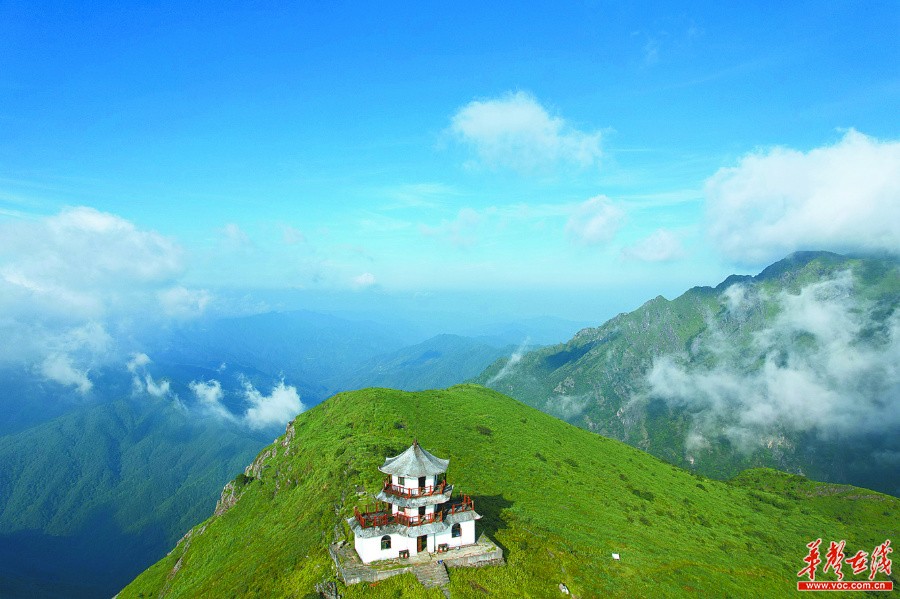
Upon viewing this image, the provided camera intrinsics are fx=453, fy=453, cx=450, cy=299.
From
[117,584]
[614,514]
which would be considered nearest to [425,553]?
[614,514]

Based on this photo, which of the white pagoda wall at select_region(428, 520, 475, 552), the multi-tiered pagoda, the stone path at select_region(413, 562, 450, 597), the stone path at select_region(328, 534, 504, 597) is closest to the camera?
the stone path at select_region(413, 562, 450, 597)

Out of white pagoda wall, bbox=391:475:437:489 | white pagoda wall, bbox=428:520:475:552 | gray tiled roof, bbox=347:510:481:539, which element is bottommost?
white pagoda wall, bbox=428:520:475:552

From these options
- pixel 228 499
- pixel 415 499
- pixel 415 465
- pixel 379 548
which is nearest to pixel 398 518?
pixel 415 499

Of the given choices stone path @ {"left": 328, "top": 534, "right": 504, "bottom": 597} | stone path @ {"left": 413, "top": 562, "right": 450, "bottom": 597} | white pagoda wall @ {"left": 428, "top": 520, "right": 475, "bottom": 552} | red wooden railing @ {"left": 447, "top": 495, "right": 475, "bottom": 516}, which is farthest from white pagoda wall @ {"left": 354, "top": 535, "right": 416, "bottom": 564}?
red wooden railing @ {"left": 447, "top": 495, "right": 475, "bottom": 516}

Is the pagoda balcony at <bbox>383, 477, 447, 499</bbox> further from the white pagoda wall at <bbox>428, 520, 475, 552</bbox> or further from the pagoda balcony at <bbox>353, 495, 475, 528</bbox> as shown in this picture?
the white pagoda wall at <bbox>428, 520, 475, 552</bbox>

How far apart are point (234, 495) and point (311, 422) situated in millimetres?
19353

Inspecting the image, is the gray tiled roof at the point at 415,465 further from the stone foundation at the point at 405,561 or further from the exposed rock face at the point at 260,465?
the exposed rock face at the point at 260,465

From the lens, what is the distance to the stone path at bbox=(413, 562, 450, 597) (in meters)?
37.4

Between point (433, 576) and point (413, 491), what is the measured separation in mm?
6882

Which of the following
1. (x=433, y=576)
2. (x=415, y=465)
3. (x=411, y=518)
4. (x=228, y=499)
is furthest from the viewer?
(x=228, y=499)

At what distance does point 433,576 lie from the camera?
126 feet

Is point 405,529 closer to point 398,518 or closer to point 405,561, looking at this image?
point 398,518

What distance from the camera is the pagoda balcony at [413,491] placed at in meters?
40.8

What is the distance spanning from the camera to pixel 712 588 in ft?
177
